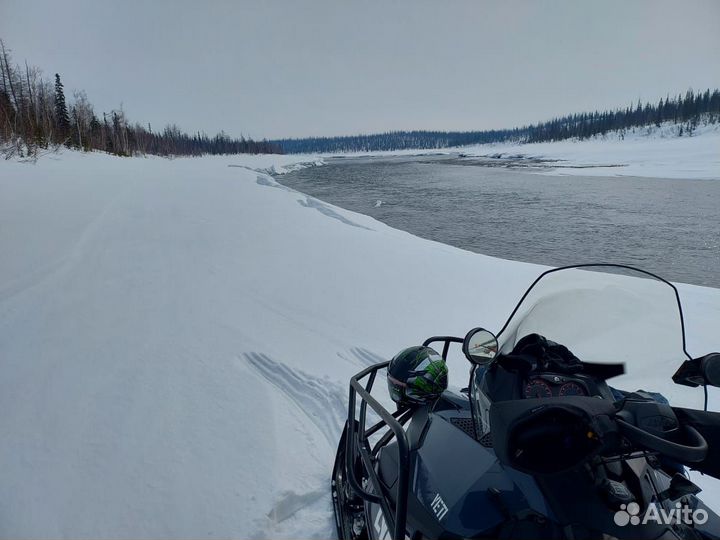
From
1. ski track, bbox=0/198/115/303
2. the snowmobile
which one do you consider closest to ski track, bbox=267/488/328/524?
the snowmobile

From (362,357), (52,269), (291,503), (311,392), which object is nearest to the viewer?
(291,503)

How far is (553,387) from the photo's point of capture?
6.35 ft

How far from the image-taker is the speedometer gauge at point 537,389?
76.0 inches

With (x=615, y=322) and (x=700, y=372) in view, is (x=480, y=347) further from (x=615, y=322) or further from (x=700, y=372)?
(x=700, y=372)

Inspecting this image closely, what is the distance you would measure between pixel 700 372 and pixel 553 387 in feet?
2.07

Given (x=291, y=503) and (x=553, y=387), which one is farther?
(x=291, y=503)

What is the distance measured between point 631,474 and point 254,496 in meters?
2.07

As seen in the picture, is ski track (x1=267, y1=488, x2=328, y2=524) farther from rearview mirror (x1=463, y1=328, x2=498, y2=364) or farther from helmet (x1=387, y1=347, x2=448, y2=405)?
rearview mirror (x1=463, y1=328, x2=498, y2=364)

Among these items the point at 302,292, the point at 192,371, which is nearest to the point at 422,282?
the point at 302,292

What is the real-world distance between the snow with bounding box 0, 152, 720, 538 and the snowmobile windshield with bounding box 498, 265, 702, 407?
167 millimetres

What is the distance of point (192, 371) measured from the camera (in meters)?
3.76

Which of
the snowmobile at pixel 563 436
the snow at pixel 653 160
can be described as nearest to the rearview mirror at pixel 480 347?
the snowmobile at pixel 563 436
